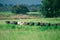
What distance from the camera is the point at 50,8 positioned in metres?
2.93

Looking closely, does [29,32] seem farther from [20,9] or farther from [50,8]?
[50,8]

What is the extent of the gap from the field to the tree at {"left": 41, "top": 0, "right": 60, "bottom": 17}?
86mm

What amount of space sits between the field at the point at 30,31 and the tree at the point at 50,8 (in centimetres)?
9

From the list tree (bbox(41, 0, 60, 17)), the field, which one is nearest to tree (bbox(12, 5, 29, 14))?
the field

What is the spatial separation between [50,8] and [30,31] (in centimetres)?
46

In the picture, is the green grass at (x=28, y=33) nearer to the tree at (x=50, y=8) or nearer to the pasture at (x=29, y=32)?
the pasture at (x=29, y=32)

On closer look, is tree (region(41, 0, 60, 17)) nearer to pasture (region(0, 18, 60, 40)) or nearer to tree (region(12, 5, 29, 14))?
pasture (region(0, 18, 60, 40))

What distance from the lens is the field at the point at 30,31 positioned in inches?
107

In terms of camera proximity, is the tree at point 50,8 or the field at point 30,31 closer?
the field at point 30,31

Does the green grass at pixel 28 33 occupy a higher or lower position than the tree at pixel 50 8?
lower

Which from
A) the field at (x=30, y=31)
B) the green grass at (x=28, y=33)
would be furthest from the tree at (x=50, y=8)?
the green grass at (x=28, y=33)

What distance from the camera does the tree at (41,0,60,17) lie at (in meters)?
2.92

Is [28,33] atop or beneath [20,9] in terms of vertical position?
beneath

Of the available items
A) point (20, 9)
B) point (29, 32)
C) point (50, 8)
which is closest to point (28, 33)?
point (29, 32)
